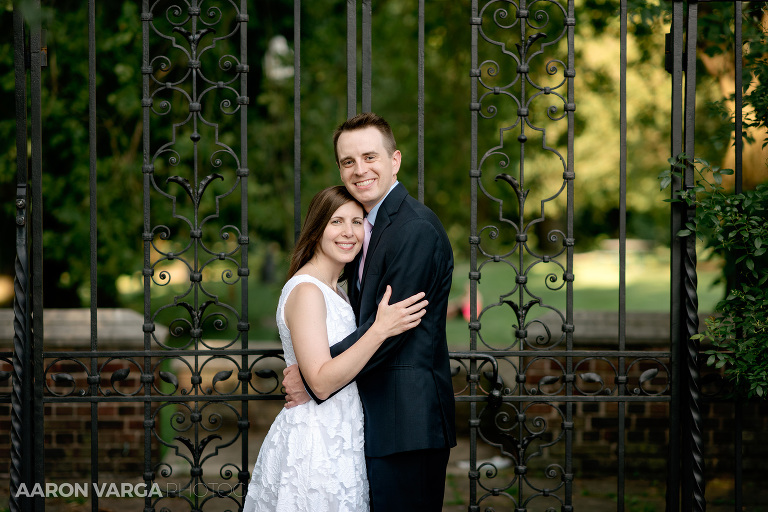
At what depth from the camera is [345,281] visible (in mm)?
3320

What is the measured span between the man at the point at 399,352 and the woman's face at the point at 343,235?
0.21 ft

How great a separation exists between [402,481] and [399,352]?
0.54m

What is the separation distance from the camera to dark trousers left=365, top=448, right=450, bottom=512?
289cm

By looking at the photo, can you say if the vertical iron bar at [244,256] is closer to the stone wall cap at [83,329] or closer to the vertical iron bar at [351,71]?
the vertical iron bar at [351,71]

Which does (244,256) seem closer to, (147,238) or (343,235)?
(147,238)

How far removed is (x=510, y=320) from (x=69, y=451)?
8490 millimetres

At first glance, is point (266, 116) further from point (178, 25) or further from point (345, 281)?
point (345, 281)

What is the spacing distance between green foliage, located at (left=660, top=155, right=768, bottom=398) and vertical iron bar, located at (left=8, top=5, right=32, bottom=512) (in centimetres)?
327

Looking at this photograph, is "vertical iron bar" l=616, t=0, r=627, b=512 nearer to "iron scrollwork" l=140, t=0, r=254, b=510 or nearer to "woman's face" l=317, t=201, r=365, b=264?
"woman's face" l=317, t=201, r=365, b=264

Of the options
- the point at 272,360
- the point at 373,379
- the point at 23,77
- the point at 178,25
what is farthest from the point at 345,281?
the point at 272,360

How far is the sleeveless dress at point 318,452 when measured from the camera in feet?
9.32

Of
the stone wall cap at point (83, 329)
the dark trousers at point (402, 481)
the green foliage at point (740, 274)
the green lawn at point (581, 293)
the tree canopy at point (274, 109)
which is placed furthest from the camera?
the green lawn at point (581, 293)

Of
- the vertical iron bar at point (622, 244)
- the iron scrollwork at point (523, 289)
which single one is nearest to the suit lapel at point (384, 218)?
the iron scrollwork at point (523, 289)

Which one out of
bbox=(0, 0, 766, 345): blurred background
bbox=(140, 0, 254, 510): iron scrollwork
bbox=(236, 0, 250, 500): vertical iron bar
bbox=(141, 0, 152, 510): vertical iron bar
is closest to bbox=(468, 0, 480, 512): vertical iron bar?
bbox=(236, 0, 250, 500): vertical iron bar
